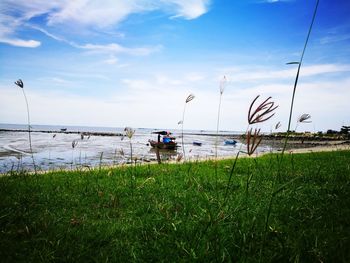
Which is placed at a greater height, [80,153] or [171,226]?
[171,226]

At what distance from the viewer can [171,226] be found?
10.0 ft

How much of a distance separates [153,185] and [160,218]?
2.10 metres

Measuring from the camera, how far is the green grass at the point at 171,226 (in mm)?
2408

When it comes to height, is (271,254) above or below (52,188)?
above

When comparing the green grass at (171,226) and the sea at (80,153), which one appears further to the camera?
the sea at (80,153)

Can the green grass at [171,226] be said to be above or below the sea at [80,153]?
above

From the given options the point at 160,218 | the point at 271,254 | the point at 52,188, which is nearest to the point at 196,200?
the point at 160,218

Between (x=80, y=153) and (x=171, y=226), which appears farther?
(x=80, y=153)

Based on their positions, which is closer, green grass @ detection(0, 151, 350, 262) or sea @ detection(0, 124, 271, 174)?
green grass @ detection(0, 151, 350, 262)

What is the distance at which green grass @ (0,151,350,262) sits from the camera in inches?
94.8

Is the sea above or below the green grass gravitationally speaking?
below

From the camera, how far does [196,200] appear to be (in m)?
4.19

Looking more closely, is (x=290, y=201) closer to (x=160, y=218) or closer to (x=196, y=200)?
(x=196, y=200)

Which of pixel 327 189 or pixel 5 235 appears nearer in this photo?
pixel 5 235
